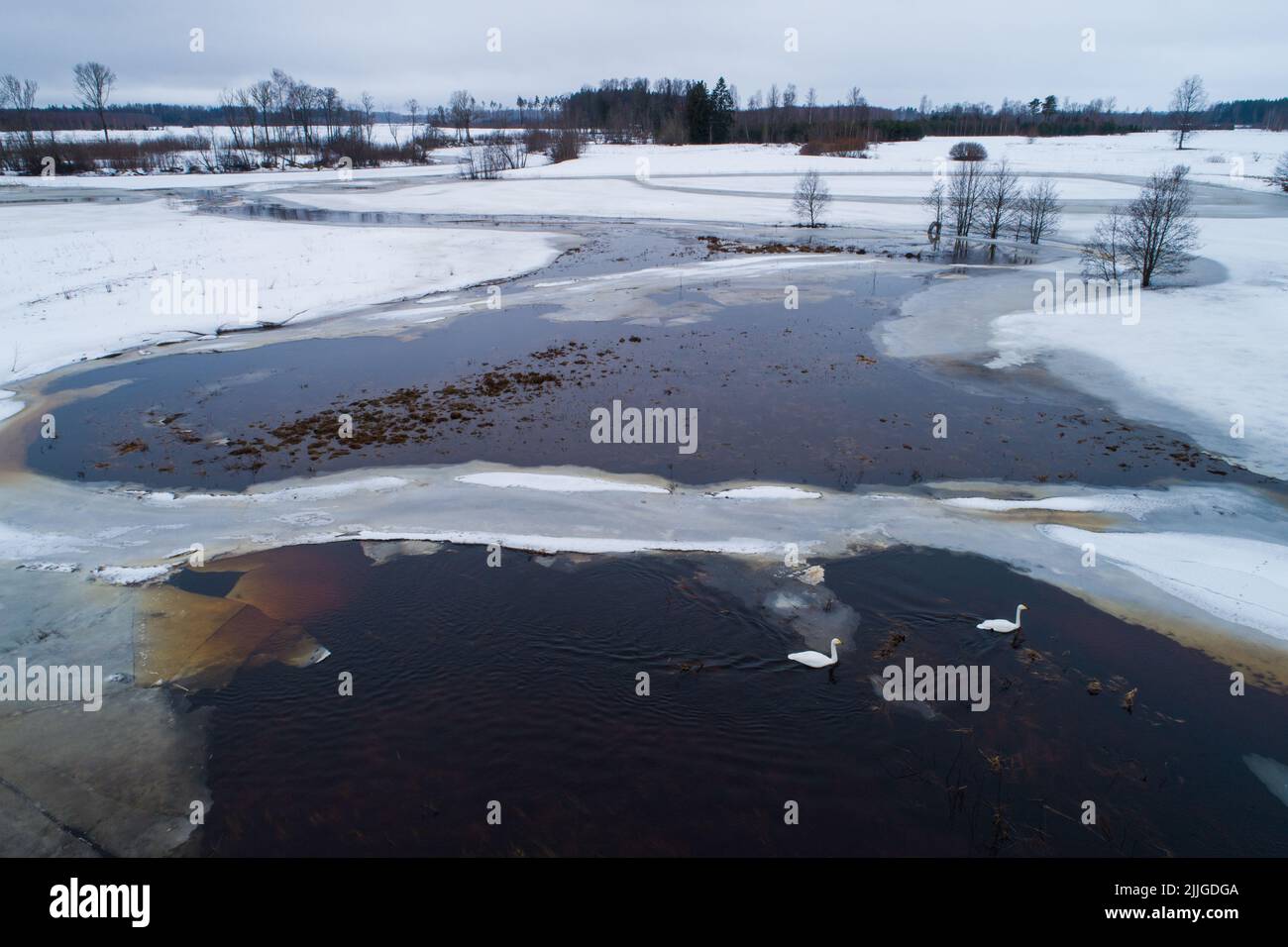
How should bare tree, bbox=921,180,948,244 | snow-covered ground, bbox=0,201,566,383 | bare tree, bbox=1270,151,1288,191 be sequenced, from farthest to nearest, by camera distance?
bare tree, bbox=1270,151,1288,191 < bare tree, bbox=921,180,948,244 < snow-covered ground, bbox=0,201,566,383

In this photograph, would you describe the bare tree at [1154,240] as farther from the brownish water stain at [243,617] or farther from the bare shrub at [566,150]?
the bare shrub at [566,150]

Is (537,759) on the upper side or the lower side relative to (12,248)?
lower

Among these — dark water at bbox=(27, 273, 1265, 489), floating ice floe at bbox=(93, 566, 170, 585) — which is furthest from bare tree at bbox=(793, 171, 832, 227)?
floating ice floe at bbox=(93, 566, 170, 585)

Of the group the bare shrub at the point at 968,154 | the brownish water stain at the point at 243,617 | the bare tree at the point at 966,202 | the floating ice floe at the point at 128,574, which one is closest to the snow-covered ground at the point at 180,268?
the floating ice floe at the point at 128,574

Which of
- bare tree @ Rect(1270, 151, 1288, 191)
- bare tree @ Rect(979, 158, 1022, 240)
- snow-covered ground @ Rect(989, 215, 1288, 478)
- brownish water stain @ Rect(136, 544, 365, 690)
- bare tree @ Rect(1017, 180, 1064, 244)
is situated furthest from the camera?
bare tree @ Rect(1270, 151, 1288, 191)

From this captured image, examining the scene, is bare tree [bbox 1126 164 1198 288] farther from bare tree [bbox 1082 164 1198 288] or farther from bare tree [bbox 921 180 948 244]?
bare tree [bbox 921 180 948 244]

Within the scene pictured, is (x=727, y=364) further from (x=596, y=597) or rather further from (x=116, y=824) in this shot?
(x=116, y=824)
